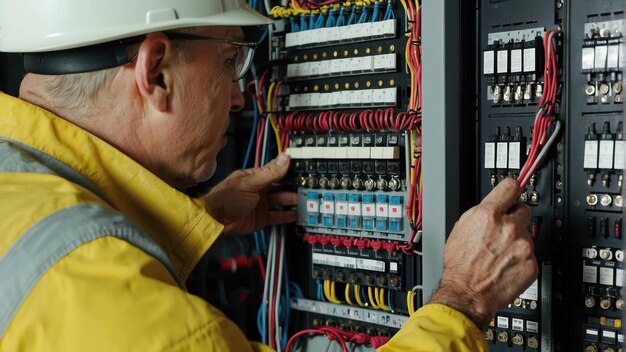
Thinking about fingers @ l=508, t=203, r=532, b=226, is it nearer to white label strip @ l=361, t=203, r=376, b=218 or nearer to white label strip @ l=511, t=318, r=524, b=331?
white label strip @ l=511, t=318, r=524, b=331

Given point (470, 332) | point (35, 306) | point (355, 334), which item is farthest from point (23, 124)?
point (355, 334)

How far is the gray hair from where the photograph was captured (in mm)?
1234

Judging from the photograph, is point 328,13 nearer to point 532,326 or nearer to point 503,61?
point 503,61

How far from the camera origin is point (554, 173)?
1.61 m

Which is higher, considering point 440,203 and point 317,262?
point 440,203

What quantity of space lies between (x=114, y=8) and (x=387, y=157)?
0.84 m

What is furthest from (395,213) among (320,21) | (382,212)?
(320,21)

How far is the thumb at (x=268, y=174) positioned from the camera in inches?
77.7

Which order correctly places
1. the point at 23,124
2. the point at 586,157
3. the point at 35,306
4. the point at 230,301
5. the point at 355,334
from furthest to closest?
1. the point at 230,301
2. the point at 355,334
3. the point at 586,157
4. the point at 23,124
5. the point at 35,306

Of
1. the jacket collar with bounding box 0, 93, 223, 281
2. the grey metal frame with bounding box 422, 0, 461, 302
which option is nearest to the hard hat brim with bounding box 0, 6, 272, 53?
the jacket collar with bounding box 0, 93, 223, 281

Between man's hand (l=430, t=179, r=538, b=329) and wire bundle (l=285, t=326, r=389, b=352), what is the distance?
0.60 meters

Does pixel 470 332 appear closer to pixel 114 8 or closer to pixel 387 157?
pixel 387 157

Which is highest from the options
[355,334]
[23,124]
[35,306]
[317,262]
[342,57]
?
[342,57]

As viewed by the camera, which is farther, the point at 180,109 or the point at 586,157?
the point at 586,157
